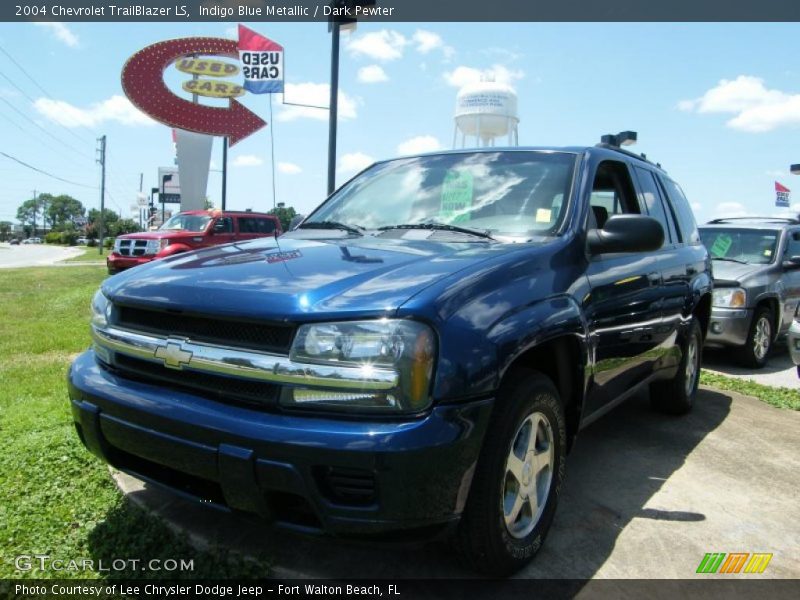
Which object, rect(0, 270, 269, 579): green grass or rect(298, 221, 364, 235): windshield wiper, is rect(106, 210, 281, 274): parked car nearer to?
rect(0, 270, 269, 579): green grass

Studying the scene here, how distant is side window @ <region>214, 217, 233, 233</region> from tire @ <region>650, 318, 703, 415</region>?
11677 mm

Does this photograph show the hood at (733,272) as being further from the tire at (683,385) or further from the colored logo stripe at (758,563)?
the colored logo stripe at (758,563)

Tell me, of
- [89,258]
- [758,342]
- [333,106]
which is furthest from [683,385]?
[89,258]

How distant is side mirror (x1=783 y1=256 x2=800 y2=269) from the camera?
732 cm

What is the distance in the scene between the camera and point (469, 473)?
199 cm

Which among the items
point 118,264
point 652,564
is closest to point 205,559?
point 652,564

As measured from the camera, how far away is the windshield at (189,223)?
46.8 ft

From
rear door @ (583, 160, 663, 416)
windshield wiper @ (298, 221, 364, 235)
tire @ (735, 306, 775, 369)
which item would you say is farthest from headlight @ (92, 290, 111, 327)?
tire @ (735, 306, 775, 369)

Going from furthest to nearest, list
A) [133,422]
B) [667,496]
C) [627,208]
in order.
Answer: [627,208] → [667,496] → [133,422]

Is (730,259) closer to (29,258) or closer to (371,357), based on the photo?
(371,357)

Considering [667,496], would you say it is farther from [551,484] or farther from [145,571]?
[145,571]

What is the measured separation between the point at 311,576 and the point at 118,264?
12.2 m

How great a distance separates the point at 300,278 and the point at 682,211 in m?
3.72

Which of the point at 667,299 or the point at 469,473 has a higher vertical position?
the point at 667,299
